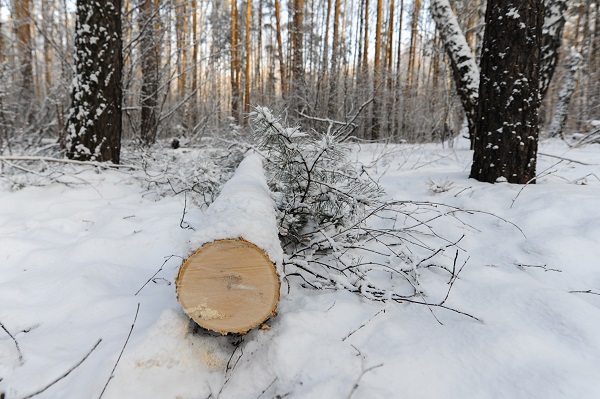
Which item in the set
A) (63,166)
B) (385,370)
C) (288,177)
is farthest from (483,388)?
(63,166)

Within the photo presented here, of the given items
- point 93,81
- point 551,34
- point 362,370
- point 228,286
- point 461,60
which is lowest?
point 362,370

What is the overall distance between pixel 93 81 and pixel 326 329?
3.82 metres

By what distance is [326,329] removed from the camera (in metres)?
1.34

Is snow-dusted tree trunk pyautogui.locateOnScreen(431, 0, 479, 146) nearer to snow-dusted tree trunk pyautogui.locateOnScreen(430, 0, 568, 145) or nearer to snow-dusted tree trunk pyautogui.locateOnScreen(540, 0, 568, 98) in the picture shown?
snow-dusted tree trunk pyautogui.locateOnScreen(430, 0, 568, 145)

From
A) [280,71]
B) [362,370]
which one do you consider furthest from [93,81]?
[280,71]

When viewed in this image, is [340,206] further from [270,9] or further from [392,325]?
[270,9]

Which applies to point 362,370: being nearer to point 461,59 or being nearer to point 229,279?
point 229,279

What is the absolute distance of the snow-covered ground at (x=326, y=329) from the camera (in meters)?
1.08

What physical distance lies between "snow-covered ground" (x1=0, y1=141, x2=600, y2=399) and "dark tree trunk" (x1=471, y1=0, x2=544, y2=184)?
1.81ft

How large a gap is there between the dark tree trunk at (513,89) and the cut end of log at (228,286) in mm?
2345

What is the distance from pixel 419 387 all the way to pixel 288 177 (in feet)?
4.27

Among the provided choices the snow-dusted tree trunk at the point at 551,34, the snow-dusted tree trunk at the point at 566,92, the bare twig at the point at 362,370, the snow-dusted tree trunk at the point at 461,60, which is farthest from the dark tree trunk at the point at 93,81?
the snow-dusted tree trunk at the point at 566,92

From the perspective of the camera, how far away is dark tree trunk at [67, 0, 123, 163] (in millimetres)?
3598

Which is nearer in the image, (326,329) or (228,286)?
(228,286)
